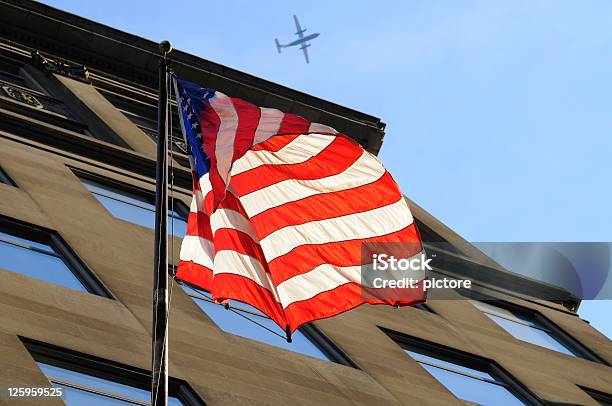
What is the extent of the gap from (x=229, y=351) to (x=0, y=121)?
35.6 feet

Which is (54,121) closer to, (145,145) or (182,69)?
(145,145)

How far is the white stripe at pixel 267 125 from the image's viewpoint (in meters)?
14.7

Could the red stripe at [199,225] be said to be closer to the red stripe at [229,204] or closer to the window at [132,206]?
the red stripe at [229,204]

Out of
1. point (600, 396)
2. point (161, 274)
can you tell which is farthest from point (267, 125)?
point (600, 396)

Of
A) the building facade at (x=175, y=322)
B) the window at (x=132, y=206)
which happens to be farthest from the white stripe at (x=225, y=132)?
the window at (x=132, y=206)

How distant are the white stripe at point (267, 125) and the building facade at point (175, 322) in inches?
94.5

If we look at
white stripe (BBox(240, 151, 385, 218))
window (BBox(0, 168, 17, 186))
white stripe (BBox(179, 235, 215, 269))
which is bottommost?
white stripe (BBox(179, 235, 215, 269))

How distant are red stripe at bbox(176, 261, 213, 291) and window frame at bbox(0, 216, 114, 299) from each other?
470 centimetres

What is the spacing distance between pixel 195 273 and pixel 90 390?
2335 mm

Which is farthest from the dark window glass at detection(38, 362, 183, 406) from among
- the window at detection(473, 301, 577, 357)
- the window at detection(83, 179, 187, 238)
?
the window at detection(473, 301, 577, 357)

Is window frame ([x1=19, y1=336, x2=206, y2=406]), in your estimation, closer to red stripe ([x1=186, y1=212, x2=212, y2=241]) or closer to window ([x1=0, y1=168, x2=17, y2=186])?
red stripe ([x1=186, y1=212, x2=212, y2=241])

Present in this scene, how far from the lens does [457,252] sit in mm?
34125

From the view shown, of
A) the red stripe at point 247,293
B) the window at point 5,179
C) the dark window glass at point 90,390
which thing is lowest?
the dark window glass at point 90,390

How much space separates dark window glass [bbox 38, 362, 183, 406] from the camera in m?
14.7
